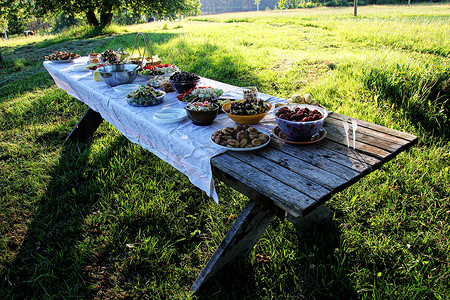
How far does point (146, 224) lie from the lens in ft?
7.92

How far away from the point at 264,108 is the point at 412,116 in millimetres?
2580

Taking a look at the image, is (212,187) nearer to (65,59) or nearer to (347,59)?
(65,59)

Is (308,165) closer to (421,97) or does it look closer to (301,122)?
(301,122)

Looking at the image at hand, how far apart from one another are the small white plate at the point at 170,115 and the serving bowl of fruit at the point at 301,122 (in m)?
0.74

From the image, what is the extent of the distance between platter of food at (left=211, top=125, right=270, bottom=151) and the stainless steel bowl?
5.40 ft

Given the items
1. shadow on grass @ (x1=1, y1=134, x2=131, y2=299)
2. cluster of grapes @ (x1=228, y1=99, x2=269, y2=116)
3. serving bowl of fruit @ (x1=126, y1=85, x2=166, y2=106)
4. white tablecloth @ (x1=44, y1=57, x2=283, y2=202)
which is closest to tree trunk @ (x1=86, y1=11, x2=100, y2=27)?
white tablecloth @ (x1=44, y1=57, x2=283, y2=202)

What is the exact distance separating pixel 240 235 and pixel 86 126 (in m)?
3.11

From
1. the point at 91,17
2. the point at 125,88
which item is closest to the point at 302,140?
the point at 125,88

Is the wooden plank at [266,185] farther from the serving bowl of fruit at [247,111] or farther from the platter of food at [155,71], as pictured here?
the platter of food at [155,71]

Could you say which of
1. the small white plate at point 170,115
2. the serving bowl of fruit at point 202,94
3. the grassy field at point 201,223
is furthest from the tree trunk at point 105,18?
the small white plate at point 170,115

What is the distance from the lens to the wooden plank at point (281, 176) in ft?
4.15

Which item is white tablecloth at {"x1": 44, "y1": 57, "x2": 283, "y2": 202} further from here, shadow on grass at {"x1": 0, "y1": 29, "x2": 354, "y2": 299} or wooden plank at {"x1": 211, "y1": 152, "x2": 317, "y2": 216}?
shadow on grass at {"x1": 0, "y1": 29, "x2": 354, "y2": 299}

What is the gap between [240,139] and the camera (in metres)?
1.65

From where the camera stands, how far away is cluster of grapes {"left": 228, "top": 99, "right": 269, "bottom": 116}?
185cm
